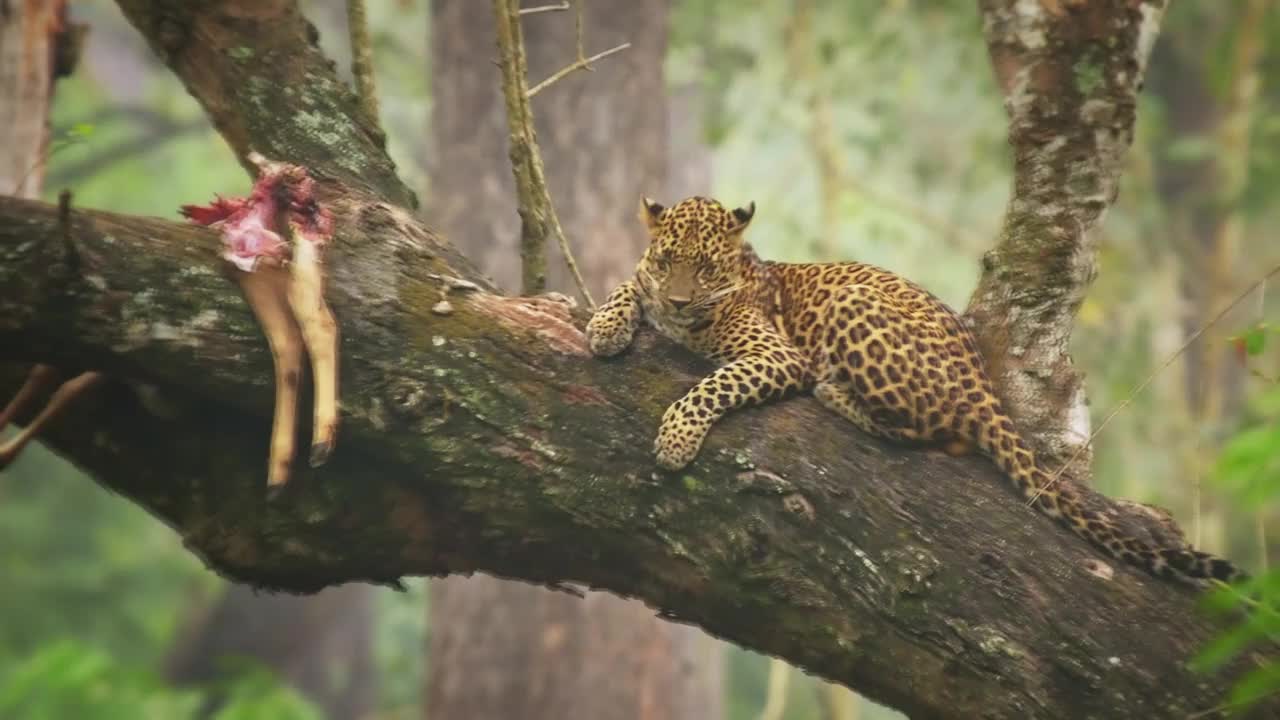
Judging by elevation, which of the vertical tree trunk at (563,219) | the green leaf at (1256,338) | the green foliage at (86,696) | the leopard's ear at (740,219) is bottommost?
the green foliage at (86,696)

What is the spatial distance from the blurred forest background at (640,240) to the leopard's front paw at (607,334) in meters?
1.94

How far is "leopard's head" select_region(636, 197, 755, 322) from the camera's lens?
5.43 m

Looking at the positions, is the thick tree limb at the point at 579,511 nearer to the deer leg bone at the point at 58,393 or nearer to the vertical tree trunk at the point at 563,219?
the deer leg bone at the point at 58,393

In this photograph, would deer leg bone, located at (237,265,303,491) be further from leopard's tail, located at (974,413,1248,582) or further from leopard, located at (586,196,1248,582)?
leopard's tail, located at (974,413,1248,582)

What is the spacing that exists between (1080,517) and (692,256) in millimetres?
1826

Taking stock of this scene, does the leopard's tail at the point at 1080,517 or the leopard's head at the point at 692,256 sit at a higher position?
the leopard's head at the point at 692,256

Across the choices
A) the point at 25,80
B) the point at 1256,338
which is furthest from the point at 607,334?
the point at 25,80

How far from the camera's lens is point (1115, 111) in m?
A: 4.86

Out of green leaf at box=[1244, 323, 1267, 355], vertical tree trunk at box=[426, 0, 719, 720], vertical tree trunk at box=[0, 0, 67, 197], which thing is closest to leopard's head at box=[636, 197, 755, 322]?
green leaf at box=[1244, 323, 1267, 355]

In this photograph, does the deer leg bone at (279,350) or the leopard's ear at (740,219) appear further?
the leopard's ear at (740,219)

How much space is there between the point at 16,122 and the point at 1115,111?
5.68 meters

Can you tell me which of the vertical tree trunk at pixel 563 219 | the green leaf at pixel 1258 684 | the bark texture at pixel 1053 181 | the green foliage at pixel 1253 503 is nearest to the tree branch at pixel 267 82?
the bark texture at pixel 1053 181

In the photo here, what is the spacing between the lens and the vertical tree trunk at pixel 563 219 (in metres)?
10.4

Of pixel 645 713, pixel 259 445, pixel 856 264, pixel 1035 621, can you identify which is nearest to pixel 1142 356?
pixel 645 713
